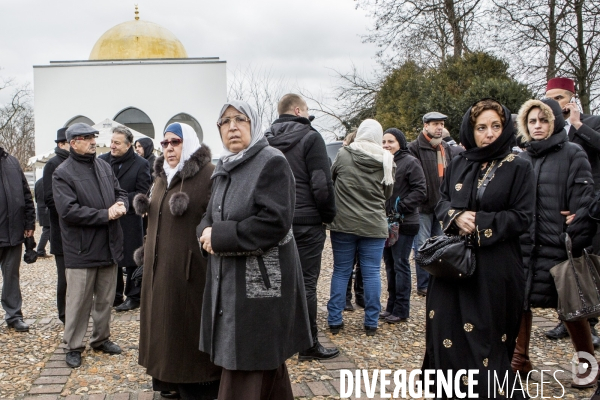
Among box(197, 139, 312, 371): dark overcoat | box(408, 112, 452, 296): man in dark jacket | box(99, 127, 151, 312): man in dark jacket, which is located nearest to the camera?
box(197, 139, 312, 371): dark overcoat

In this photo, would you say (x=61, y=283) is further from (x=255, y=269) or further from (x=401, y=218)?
(x=401, y=218)

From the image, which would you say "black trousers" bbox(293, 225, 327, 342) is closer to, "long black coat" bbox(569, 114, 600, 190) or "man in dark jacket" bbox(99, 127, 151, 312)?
"long black coat" bbox(569, 114, 600, 190)

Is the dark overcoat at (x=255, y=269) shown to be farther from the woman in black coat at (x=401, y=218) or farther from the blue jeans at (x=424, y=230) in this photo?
the blue jeans at (x=424, y=230)

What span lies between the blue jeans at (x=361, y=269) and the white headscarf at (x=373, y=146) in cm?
65

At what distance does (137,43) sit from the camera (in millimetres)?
30156

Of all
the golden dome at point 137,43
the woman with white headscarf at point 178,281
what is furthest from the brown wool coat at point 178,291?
the golden dome at point 137,43

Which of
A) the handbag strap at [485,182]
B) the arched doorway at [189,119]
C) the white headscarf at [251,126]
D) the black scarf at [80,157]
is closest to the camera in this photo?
the white headscarf at [251,126]

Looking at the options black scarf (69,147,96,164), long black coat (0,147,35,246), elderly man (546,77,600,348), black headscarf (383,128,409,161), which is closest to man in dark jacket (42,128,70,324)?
long black coat (0,147,35,246)

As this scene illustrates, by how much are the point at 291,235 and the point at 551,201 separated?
6.98 ft

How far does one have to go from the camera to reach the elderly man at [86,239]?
15.8ft

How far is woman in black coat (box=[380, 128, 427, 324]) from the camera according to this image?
582cm

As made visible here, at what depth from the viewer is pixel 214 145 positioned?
26.2m

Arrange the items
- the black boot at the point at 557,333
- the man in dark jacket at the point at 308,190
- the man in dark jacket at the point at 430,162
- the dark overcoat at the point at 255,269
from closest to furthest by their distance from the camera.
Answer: the dark overcoat at the point at 255,269
the man in dark jacket at the point at 308,190
the black boot at the point at 557,333
the man in dark jacket at the point at 430,162

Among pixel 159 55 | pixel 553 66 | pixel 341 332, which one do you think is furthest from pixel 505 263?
pixel 159 55
